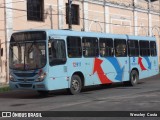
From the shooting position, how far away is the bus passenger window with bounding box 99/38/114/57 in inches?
837

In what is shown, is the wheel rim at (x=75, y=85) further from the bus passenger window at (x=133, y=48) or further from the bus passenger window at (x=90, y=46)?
the bus passenger window at (x=133, y=48)

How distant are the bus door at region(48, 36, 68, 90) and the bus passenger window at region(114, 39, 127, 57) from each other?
4760 millimetres

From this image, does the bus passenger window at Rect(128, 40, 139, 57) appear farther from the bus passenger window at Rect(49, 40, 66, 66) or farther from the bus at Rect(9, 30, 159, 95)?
the bus passenger window at Rect(49, 40, 66, 66)

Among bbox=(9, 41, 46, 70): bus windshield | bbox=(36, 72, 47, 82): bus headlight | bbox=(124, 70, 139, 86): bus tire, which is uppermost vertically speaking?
bbox=(9, 41, 46, 70): bus windshield

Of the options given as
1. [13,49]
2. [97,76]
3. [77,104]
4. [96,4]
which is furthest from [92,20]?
[77,104]

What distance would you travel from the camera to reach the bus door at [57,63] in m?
17.7

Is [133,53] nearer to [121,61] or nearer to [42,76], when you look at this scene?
[121,61]

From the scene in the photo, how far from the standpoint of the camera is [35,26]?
3148cm

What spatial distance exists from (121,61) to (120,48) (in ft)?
2.36

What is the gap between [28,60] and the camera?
17.8m

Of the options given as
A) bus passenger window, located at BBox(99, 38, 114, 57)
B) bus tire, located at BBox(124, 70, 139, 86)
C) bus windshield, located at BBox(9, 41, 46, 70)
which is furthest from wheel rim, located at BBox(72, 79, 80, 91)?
bus tire, located at BBox(124, 70, 139, 86)

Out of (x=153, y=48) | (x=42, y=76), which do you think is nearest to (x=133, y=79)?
(x=153, y=48)

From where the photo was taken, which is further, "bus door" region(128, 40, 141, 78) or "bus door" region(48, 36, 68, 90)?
"bus door" region(128, 40, 141, 78)

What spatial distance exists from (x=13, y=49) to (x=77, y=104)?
5.01 meters
